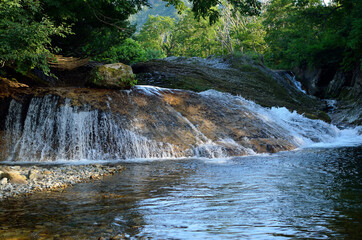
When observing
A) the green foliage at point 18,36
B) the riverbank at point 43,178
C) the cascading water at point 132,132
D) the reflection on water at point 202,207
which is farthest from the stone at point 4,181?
the green foliage at point 18,36

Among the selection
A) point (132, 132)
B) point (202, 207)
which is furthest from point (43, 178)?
point (132, 132)

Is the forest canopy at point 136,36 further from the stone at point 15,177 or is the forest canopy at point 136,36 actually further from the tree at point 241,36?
the stone at point 15,177

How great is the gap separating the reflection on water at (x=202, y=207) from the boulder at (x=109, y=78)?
5.62 m

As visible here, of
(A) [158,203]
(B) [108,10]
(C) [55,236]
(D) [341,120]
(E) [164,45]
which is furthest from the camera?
(E) [164,45]

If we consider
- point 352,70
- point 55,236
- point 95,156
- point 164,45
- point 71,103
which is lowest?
point 55,236

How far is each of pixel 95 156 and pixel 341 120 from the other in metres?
14.7

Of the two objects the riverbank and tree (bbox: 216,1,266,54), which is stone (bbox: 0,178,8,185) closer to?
the riverbank

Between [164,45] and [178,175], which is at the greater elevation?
[164,45]

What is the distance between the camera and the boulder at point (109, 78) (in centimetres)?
1240

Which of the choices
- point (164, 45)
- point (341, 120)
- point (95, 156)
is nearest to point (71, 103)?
point (95, 156)

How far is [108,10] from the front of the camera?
51.8ft

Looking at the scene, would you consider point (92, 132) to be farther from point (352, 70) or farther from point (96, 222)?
point (352, 70)

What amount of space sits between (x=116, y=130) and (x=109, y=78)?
2.60 m

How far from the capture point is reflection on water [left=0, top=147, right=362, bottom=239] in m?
3.50
